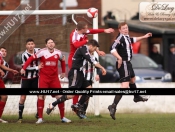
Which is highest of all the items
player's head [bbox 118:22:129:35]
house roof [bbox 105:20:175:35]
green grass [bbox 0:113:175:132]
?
house roof [bbox 105:20:175:35]

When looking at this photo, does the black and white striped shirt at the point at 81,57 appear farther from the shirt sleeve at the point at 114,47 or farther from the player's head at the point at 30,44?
the player's head at the point at 30,44

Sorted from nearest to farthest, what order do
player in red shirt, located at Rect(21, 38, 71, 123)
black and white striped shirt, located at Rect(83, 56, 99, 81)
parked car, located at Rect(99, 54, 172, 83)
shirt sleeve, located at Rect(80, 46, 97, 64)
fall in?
shirt sleeve, located at Rect(80, 46, 97, 64) → player in red shirt, located at Rect(21, 38, 71, 123) → black and white striped shirt, located at Rect(83, 56, 99, 81) → parked car, located at Rect(99, 54, 172, 83)

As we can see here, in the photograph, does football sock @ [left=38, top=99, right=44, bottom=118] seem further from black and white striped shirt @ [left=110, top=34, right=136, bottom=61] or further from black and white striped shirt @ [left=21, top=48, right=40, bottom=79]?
black and white striped shirt @ [left=110, top=34, right=136, bottom=61]

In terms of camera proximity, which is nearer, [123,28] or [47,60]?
[123,28]

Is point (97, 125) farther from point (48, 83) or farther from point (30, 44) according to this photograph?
point (30, 44)

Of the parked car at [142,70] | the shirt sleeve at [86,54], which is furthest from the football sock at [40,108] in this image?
the parked car at [142,70]

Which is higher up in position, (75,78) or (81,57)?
(81,57)

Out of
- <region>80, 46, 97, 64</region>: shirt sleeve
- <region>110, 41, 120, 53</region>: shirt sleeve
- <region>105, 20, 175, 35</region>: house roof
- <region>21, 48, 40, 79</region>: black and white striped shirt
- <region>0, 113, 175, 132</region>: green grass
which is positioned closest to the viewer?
<region>0, 113, 175, 132</region>: green grass

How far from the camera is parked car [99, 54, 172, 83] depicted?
23797mm

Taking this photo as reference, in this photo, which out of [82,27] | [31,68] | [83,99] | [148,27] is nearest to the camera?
[82,27]

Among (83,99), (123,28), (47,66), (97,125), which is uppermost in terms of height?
(123,28)

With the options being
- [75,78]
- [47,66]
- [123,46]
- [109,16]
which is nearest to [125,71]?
[123,46]

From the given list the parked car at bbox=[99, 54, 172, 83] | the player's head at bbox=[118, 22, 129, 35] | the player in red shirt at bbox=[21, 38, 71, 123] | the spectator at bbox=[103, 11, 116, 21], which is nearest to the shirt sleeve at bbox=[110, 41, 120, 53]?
the player's head at bbox=[118, 22, 129, 35]

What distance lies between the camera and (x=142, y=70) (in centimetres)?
2406
